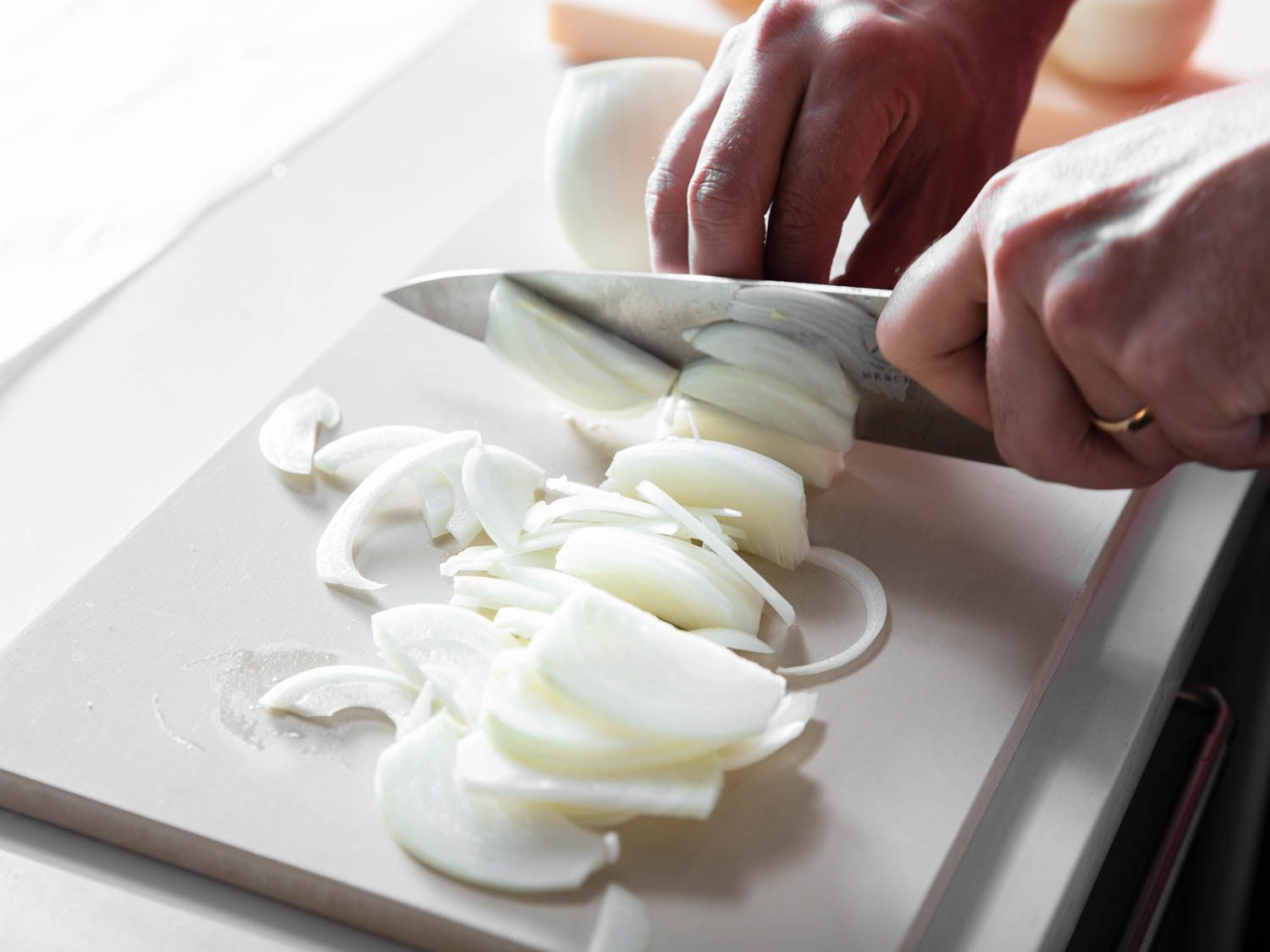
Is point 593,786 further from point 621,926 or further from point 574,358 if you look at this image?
point 574,358

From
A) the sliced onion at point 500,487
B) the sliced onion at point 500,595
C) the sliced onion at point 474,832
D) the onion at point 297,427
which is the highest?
the onion at point 297,427

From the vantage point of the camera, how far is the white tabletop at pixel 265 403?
3.21 ft

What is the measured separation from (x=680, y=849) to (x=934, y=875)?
0.18 m

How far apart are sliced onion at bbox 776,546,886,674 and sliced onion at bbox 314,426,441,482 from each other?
384mm

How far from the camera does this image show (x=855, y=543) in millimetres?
1238

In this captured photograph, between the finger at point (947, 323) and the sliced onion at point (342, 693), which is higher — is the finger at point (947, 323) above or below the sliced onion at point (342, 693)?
above

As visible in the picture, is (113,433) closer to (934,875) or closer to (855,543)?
(855,543)

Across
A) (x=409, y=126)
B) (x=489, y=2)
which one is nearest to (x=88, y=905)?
(x=409, y=126)

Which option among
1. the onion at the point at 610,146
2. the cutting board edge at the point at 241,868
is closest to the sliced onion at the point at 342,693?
the cutting board edge at the point at 241,868

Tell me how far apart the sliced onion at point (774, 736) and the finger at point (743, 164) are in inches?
17.8

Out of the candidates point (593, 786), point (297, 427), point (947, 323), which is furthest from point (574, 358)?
point (593, 786)

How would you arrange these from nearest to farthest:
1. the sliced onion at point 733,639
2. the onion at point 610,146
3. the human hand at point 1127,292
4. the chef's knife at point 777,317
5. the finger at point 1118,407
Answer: the human hand at point 1127,292, the finger at point 1118,407, the sliced onion at point 733,639, the chef's knife at point 777,317, the onion at point 610,146

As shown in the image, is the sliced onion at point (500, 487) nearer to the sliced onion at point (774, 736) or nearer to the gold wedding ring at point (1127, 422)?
the sliced onion at point (774, 736)

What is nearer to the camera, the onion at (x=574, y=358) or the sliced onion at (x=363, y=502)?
the sliced onion at (x=363, y=502)
